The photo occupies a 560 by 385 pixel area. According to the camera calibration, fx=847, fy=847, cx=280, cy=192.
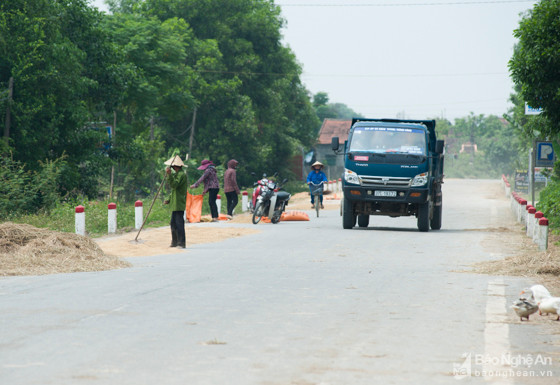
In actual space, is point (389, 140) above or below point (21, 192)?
above

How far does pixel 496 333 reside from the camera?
7.79 meters

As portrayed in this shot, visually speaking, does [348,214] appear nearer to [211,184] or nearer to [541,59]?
[211,184]

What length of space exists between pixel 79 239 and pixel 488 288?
7.15 meters

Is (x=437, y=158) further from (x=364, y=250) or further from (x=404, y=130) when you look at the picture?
(x=364, y=250)

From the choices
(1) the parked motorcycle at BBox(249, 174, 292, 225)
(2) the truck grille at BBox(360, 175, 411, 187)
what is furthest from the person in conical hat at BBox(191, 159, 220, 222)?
(2) the truck grille at BBox(360, 175, 411, 187)

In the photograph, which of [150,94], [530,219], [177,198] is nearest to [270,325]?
[177,198]

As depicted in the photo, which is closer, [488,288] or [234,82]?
[488,288]

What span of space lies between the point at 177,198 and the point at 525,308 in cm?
976

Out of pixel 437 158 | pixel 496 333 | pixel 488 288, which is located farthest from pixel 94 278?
pixel 437 158

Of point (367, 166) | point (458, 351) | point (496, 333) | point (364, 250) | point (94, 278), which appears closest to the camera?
point (458, 351)

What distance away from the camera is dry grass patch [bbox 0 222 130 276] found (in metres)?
12.9

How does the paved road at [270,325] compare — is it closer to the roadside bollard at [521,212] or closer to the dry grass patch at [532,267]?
the dry grass patch at [532,267]

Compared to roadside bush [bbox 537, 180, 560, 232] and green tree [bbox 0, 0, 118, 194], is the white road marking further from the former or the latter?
green tree [bbox 0, 0, 118, 194]

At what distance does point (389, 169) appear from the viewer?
70.2ft
